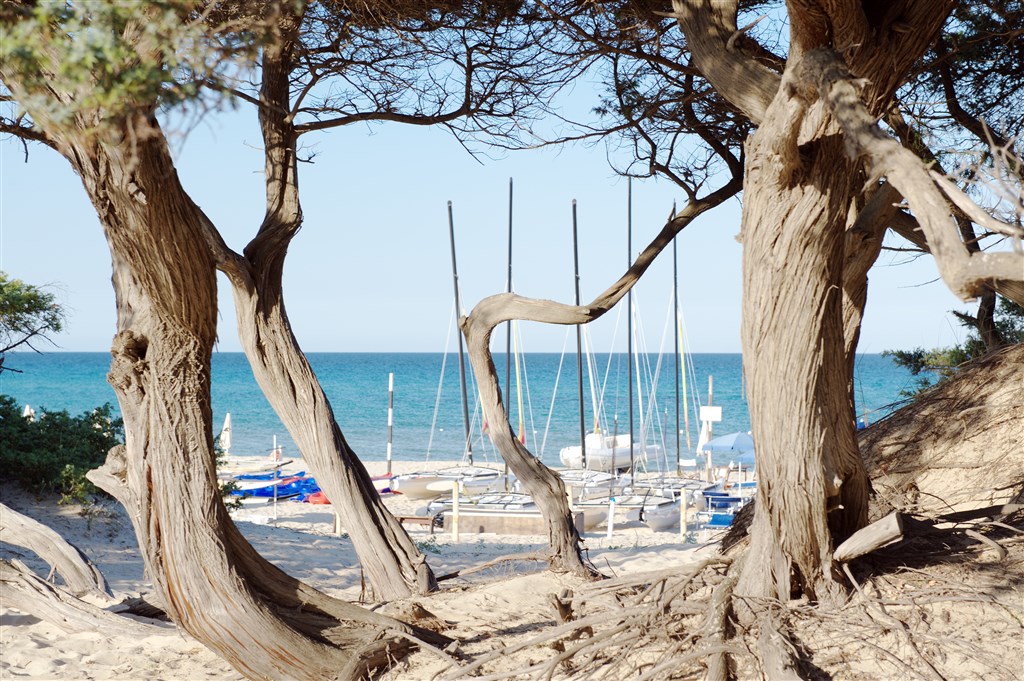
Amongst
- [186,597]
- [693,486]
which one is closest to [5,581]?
[186,597]

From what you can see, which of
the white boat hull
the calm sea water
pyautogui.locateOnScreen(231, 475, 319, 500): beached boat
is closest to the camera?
pyautogui.locateOnScreen(231, 475, 319, 500): beached boat

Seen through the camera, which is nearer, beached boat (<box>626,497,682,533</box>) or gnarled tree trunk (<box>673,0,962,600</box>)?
gnarled tree trunk (<box>673,0,962,600</box>)

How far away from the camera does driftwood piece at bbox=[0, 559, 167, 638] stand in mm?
4914

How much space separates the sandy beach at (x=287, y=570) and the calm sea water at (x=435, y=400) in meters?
12.7

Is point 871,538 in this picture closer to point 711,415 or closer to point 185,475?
point 185,475

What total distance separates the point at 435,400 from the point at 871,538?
51.9 m

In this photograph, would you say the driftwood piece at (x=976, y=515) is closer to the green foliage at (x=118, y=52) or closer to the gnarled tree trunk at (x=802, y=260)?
the gnarled tree trunk at (x=802, y=260)

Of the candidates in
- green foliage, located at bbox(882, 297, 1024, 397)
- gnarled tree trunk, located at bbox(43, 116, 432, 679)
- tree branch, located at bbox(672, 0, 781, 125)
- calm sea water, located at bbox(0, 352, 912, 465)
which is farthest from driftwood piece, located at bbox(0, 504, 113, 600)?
calm sea water, located at bbox(0, 352, 912, 465)

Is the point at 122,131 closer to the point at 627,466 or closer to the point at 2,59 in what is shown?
the point at 2,59

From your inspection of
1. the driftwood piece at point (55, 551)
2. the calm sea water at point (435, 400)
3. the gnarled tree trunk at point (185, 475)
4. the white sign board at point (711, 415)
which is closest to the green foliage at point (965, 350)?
the gnarled tree trunk at point (185, 475)

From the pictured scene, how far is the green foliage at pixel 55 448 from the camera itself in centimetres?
879

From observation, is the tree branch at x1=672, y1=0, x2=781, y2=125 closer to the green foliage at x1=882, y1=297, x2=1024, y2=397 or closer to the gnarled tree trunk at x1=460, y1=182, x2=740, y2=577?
the gnarled tree trunk at x1=460, y1=182, x2=740, y2=577

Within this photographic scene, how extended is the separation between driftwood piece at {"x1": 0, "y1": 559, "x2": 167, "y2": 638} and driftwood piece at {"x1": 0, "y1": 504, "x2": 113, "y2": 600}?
0.15m

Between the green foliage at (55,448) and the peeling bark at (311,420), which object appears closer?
the peeling bark at (311,420)
